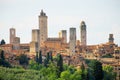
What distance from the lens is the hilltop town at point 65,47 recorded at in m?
87.2

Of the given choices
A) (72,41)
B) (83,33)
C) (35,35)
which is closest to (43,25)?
(35,35)

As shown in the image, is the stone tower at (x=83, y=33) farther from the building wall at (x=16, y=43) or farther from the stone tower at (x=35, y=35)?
the building wall at (x=16, y=43)

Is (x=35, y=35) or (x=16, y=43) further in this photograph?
(x=35, y=35)

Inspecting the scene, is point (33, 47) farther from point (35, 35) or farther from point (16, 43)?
point (35, 35)

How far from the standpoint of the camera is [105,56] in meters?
88.7

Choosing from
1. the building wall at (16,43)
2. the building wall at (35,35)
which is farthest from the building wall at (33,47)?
the building wall at (35,35)

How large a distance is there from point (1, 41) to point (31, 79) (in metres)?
55.6

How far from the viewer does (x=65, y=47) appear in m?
98.9

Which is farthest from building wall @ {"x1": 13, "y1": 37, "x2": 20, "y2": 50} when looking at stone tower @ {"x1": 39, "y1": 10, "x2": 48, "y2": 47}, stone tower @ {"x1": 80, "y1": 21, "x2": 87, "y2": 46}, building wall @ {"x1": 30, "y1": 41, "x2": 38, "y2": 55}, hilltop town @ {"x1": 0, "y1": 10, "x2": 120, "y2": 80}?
stone tower @ {"x1": 80, "y1": 21, "x2": 87, "y2": 46}

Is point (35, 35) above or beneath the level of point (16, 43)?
above

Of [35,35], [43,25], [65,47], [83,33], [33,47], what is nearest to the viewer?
[33,47]

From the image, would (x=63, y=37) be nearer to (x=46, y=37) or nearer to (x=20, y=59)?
(x=46, y=37)

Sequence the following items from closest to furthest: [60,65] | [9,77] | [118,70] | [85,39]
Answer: [9,77], [60,65], [118,70], [85,39]

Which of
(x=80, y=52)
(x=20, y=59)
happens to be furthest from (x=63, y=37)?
(x=20, y=59)
